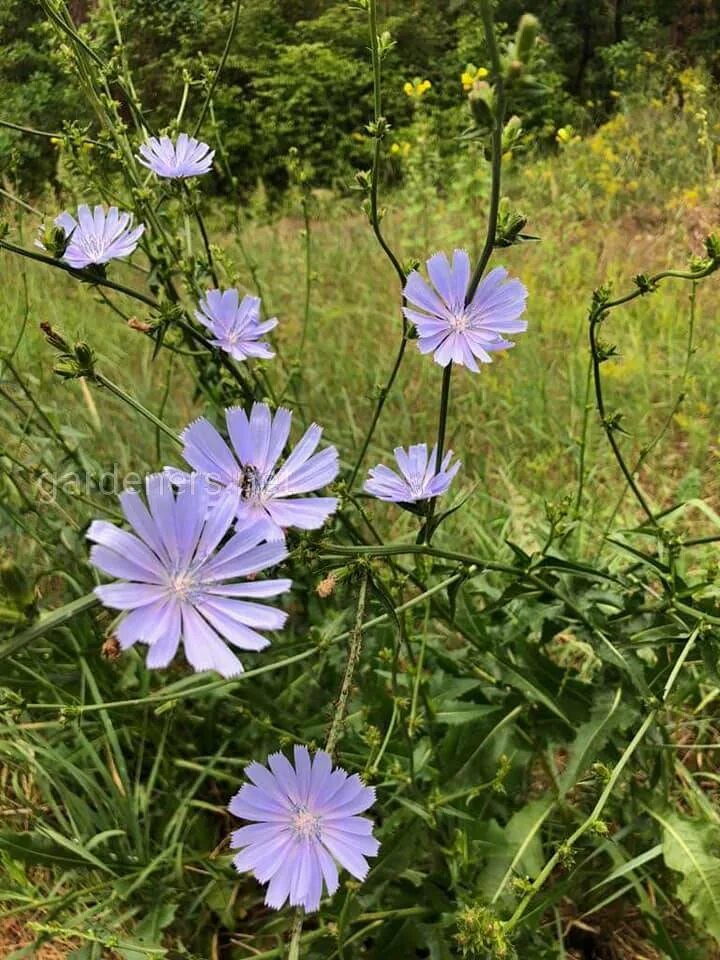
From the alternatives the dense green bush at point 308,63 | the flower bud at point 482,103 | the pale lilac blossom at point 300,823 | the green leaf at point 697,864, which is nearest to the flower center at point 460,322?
the flower bud at point 482,103

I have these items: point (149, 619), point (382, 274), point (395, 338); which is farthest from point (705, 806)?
point (382, 274)

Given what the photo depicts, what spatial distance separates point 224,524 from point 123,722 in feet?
3.37

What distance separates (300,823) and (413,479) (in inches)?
16.6

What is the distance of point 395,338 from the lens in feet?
9.89

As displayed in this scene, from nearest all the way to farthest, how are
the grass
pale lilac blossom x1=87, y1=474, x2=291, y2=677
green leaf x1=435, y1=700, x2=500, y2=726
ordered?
pale lilac blossom x1=87, y1=474, x2=291, y2=677
green leaf x1=435, y1=700, x2=500, y2=726
the grass

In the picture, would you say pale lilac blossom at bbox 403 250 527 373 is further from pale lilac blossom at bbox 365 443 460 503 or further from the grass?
the grass

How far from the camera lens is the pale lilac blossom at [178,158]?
1132 millimetres

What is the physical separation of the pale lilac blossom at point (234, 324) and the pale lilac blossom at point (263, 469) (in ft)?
0.83

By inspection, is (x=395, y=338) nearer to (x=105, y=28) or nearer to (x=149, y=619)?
(x=105, y=28)

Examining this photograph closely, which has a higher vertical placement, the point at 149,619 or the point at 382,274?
the point at 382,274

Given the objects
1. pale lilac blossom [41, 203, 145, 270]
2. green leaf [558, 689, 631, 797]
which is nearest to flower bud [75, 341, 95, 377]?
pale lilac blossom [41, 203, 145, 270]

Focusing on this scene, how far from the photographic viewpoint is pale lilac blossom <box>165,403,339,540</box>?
2.42ft

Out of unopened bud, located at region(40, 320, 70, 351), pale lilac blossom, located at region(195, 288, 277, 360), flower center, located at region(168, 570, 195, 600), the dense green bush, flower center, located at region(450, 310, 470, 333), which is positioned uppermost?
the dense green bush

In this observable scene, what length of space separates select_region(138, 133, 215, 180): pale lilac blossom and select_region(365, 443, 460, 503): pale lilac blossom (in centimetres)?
51
